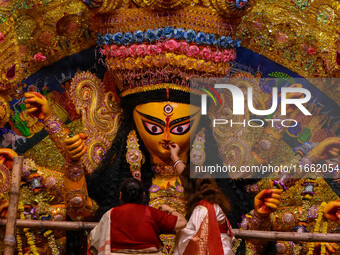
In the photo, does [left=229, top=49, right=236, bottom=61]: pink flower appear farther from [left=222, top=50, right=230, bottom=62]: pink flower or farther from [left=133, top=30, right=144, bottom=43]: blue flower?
[left=133, top=30, right=144, bottom=43]: blue flower

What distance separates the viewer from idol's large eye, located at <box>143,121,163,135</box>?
8945 mm

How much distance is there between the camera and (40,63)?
9711mm

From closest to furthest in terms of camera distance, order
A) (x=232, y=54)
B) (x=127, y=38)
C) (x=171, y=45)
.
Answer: (x=171, y=45) < (x=127, y=38) < (x=232, y=54)

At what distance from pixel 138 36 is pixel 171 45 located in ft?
1.05

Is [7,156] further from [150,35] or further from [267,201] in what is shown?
[267,201]

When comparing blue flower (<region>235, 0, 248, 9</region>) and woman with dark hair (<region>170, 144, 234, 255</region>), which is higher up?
blue flower (<region>235, 0, 248, 9</region>)

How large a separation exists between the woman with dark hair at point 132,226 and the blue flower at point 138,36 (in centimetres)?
159

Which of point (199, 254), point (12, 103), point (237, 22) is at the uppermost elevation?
point (237, 22)

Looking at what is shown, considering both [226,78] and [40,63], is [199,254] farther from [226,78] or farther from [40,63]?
[40,63]

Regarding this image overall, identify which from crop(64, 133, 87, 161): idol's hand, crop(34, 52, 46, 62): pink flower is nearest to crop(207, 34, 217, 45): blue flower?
crop(64, 133, 87, 161): idol's hand

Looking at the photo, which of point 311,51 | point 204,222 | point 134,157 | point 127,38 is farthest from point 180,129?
point 311,51

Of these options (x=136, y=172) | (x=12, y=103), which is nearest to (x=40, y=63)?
(x=12, y=103)

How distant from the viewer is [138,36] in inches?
351

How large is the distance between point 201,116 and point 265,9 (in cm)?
130
